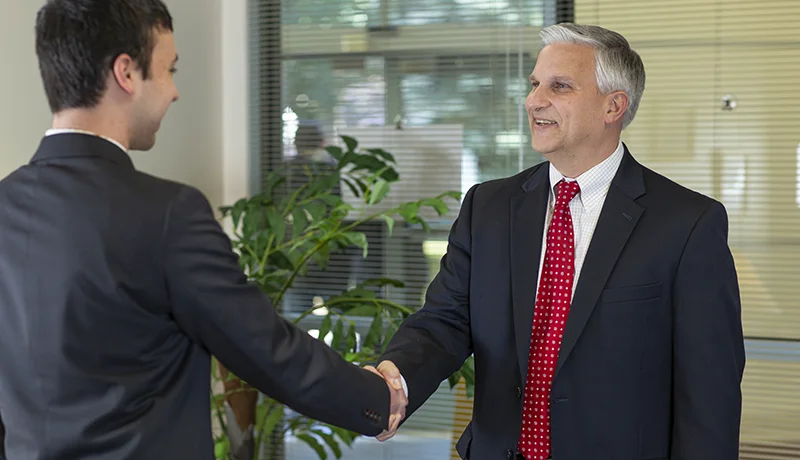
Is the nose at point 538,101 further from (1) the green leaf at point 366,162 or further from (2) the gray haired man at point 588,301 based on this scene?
(1) the green leaf at point 366,162

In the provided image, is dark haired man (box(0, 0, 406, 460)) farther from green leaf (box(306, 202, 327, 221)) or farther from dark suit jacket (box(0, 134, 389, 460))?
green leaf (box(306, 202, 327, 221))

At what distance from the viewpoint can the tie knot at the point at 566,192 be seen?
2.00 m

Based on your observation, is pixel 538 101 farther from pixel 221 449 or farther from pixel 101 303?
pixel 221 449

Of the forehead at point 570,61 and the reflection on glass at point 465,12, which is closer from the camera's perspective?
the forehead at point 570,61

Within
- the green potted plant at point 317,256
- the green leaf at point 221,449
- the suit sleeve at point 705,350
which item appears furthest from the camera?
the green leaf at point 221,449

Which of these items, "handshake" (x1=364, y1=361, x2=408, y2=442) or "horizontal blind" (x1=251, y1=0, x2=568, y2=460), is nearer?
"handshake" (x1=364, y1=361, x2=408, y2=442)

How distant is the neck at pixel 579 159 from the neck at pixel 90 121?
96 cm

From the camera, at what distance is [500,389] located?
196 centimetres

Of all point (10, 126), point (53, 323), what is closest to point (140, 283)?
point (53, 323)

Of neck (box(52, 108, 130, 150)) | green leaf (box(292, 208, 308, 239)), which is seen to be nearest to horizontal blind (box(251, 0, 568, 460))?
green leaf (box(292, 208, 308, 239))

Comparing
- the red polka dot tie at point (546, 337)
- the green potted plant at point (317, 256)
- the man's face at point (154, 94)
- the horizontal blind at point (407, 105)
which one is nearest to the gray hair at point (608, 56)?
the red polka dot tie at point (546, 337)

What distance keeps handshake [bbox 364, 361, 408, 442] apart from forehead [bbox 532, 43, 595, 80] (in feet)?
2.37

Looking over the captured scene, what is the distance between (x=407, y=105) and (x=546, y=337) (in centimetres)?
200

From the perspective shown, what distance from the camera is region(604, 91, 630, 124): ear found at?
2043 mm
